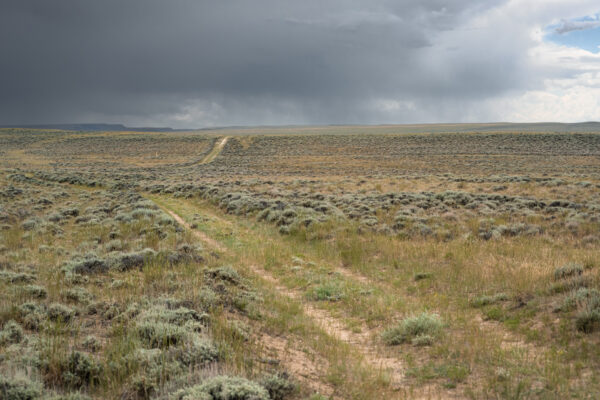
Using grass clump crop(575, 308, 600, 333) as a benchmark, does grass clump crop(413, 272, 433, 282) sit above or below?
below

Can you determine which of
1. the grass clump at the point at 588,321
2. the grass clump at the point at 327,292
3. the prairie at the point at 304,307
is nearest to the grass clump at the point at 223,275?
the prairie at the point at 304,307

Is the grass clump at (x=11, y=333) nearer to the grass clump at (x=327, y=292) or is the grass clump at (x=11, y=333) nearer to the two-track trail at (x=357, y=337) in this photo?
the two-track trail at (x=357, y=337)

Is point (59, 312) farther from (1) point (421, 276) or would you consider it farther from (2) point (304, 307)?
(1) point (421, 276)

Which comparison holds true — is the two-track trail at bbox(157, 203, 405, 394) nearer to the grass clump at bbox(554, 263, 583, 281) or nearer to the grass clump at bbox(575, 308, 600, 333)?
the grass clump at bbox(575, 308, 600, 333)

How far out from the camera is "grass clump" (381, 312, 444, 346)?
6.33 meters

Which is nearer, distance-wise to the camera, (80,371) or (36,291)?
(80,371)

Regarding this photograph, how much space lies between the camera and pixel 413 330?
6461 millimetres

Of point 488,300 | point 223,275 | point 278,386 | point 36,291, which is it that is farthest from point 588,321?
point 36,291

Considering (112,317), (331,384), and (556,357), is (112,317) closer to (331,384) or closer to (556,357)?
(331,384)

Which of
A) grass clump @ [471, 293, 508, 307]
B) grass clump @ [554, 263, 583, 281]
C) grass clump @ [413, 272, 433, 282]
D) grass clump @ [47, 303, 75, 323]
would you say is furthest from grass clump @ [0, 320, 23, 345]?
grass clump @ [554, 263, 583, 281]

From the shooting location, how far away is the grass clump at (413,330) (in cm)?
633

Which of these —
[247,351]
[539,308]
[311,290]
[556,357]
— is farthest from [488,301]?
[247,351]

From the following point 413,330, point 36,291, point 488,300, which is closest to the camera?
point 413,330

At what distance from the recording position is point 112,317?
6.46m
